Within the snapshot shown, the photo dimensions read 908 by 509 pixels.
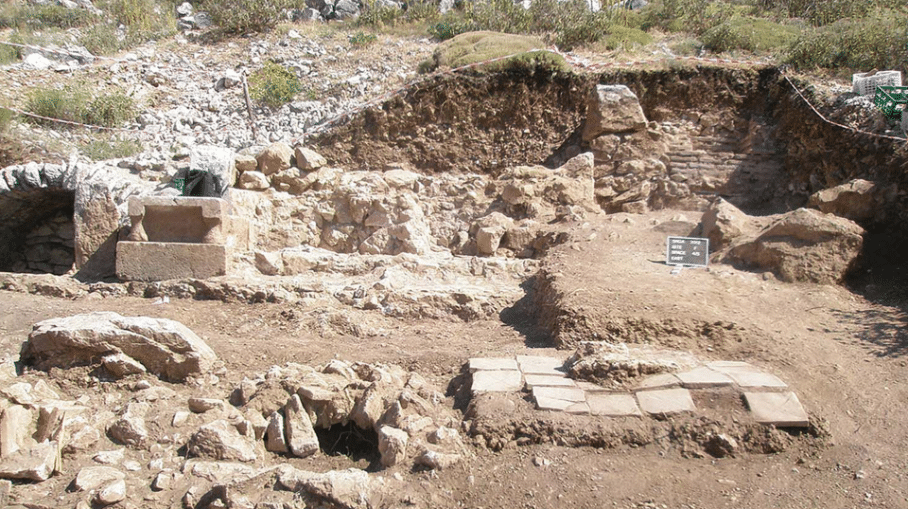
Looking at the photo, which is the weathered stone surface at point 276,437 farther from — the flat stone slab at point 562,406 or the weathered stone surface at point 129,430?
the flat stone slab at point 562,406

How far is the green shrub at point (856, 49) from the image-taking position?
27.7ft

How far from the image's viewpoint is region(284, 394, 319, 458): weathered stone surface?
10.5 ft

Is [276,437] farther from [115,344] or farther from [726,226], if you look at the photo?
[726,226]

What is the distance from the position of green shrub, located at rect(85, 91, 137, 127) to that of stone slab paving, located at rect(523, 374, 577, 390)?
28.1 feet

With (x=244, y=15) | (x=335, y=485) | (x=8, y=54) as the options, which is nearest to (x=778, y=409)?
(x=335, y=485)

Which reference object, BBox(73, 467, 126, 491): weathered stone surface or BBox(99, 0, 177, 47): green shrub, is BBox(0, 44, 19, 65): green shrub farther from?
BBox(73, 467, 126, 491): weathered stone surface

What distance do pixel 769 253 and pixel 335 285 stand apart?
438cm

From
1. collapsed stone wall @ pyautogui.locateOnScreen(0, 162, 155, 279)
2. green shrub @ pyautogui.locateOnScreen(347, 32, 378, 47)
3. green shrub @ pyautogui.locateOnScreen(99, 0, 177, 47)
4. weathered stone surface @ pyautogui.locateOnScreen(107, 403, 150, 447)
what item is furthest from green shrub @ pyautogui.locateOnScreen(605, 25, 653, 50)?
green shrub @ pyautogui.locateOnScreen(99, 0, 177, 47)

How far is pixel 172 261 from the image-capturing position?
18.9 ft

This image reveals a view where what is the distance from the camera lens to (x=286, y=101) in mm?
9688

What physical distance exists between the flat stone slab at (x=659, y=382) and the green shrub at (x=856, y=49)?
7469 millimetres

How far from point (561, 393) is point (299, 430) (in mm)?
1562

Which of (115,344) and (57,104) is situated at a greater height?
(57,104)

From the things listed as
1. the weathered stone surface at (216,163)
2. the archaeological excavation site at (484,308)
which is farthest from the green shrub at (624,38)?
the weathered stone surface at (216,163)
